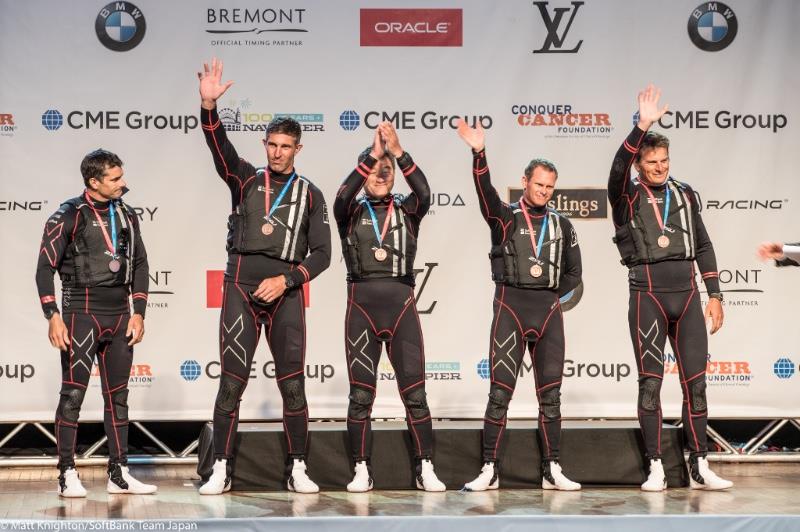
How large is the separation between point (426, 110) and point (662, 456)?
2.43 metres

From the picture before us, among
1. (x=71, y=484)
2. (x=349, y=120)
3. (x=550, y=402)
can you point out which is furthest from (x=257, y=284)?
(x=349, y=120)

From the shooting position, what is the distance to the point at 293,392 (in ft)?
16.1

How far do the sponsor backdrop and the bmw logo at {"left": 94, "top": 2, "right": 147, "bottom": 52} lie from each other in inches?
0.5

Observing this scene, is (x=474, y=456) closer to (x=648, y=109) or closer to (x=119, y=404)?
(x=119, y=404)

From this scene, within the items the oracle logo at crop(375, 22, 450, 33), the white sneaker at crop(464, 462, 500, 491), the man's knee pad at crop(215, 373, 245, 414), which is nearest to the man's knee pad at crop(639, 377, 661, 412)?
the white sneaker at crop(464, 462, 500, 491)

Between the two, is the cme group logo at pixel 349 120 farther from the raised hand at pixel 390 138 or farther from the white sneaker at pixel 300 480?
the white sneaker at pixel 300 480

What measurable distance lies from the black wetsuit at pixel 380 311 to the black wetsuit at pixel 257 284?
192mm

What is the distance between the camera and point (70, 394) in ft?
15.9

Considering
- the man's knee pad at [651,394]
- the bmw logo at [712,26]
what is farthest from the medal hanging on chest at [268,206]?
the bmw logo at [712,26]

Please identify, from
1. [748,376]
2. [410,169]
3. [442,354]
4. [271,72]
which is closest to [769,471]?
[748,376]

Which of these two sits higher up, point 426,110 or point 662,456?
point 426,110

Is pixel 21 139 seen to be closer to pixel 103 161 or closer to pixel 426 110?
pixel 103 161

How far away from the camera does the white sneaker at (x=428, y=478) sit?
16.4 feet

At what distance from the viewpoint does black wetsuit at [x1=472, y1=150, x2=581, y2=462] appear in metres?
5.05
